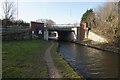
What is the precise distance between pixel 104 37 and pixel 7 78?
147 feet

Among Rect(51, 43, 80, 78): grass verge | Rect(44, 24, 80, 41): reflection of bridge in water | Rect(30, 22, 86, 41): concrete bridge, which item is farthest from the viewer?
Rect(44, 24, 80, 41): reflection of bridge in water

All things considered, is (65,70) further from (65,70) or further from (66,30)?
(66,30)

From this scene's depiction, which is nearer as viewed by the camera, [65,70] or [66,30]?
[65,70]

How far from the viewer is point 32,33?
70.1m

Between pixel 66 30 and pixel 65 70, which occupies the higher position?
pixel 66 30

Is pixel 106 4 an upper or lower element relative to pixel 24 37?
upper

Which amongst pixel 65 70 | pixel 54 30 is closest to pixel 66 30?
pixel 54 30

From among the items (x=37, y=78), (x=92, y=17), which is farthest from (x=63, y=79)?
(x=92, y=17)

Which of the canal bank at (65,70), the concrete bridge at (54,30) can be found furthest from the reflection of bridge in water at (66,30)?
the canal bank at (65,70)

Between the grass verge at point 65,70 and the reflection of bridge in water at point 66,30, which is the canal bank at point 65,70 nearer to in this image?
the grass verge at point 65,70

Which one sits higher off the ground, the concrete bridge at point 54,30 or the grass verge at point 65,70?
the concrete bridge at point 54,30

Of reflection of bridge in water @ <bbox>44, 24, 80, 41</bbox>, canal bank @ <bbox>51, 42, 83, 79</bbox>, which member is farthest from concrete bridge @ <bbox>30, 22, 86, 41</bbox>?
canal bank @ <bbox>51, 42, 83, 79</bbox>

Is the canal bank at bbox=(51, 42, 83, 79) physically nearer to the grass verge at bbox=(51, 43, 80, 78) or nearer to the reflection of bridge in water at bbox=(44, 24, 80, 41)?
the grass verge at bbox=(51, 43, 80, 78)

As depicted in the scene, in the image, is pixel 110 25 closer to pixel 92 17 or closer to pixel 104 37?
pixel 104 37
